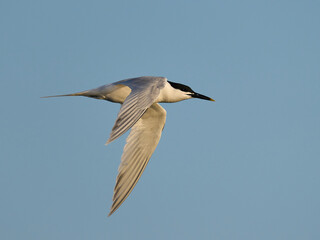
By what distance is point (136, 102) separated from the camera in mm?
6871

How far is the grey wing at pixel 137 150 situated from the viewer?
28.5ft

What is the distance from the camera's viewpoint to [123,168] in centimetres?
896

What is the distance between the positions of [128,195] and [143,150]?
1202 millimetres

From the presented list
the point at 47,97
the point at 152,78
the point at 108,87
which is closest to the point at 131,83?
the point at 152,78

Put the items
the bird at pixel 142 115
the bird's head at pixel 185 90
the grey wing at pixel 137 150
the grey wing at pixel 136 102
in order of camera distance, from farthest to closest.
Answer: the bird's head at pixel 185 90
the grey wing at pixel 137 150
the bird at pixel 142 115
the grey wing at pixel 136 102

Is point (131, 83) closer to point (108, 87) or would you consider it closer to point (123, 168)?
point (108, 87)

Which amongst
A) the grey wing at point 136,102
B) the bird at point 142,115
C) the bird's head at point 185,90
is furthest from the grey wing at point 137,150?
the grey wing at point 136,102

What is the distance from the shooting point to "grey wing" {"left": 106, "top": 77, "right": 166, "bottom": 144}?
20.6 feet

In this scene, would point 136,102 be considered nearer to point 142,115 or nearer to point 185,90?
point 142,115

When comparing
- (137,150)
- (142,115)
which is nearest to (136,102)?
(142,115)

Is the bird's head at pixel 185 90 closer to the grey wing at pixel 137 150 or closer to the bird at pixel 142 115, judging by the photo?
the bird at pixel 142 115

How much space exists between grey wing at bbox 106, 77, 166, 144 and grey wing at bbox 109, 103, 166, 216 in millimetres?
1751

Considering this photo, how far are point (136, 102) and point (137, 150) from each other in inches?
108

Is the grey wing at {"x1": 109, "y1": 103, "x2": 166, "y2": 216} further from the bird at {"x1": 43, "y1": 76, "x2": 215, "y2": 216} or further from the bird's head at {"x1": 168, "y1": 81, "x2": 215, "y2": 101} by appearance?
the bird's head at {"x1": 168, "y1": 81, "x2": 215, "y2": 101}
